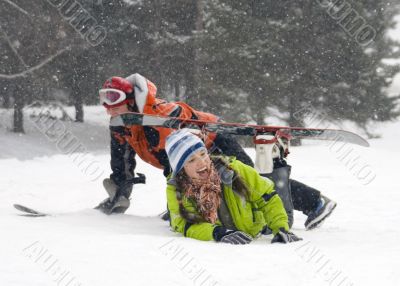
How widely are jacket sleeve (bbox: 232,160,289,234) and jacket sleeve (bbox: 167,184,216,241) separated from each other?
418 millimetres

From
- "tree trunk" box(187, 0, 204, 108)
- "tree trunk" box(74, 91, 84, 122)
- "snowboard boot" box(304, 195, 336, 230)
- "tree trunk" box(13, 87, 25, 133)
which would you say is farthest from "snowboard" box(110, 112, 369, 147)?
"tree trunk" box(74, 91, 84, 122)

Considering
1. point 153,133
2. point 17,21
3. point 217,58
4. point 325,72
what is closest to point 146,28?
point 217,58

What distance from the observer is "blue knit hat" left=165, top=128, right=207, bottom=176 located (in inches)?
147

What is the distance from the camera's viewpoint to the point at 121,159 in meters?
5.68

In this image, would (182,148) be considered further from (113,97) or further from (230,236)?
(113,97)

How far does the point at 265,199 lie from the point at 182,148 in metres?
0.71

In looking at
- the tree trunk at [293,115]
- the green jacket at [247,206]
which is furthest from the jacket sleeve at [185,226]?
the tree trunk at [293,115]

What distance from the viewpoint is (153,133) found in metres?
5.11

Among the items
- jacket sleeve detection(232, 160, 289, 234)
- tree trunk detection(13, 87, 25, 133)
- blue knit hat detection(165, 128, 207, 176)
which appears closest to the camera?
blue knit hat detection(165, 128, 207, 176)

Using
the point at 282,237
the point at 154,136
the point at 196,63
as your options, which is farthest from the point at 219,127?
the point at 196,63

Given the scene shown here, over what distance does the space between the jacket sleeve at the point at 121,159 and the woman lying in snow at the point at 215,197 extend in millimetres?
1770

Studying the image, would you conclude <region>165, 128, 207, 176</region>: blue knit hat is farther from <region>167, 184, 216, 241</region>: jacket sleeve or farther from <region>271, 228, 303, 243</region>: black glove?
<region>271, 228, 303, 243</region>: black glove

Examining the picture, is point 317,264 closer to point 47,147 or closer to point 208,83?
point 208,83

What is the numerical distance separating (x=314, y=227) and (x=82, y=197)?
17.3 ft
